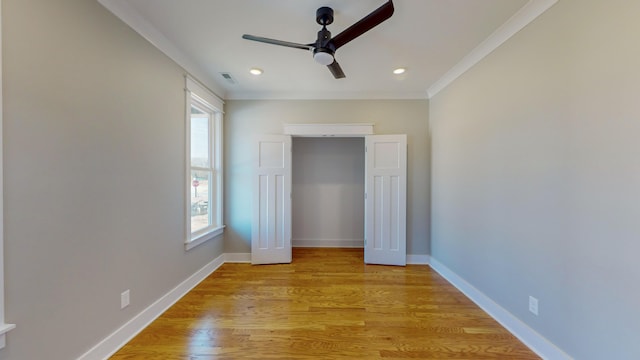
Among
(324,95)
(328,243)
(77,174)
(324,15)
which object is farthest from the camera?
(328,243)

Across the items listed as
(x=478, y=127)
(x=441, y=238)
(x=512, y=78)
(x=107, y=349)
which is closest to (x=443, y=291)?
(x=441, y=238)

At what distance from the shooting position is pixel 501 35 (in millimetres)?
2055

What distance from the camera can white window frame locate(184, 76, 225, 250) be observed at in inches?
105

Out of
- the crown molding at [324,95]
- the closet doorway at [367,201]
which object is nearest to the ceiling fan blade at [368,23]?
the crown molding at [324,95]

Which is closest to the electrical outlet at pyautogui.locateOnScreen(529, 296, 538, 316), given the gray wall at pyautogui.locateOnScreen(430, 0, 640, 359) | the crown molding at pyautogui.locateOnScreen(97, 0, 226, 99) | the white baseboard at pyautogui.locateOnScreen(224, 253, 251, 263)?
the gray wall at pyautogui.locateOnScreen(430, 0, 640, 359)

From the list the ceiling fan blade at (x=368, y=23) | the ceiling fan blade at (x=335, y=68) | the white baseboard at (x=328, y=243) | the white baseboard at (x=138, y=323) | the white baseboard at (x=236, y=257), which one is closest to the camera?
the ceiling fan blade at (x=368, y=23)

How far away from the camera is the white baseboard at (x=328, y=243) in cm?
434

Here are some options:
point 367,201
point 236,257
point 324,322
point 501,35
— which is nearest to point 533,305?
point 324,322

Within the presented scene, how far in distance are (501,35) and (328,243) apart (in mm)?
3547

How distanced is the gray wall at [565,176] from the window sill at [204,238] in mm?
2977

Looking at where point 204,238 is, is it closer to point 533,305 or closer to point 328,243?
point 328,243

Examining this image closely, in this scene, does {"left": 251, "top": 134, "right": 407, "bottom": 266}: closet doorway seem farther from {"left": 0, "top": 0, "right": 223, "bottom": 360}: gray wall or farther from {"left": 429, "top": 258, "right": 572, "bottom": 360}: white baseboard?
{"left": 0, "top": 0, "right": 223, "bottom": 360}: gray wall

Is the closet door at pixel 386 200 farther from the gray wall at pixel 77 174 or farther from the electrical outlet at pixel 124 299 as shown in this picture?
the electrical outlet at pixel 124 299

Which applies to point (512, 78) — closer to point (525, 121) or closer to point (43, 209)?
point (525, 121)
